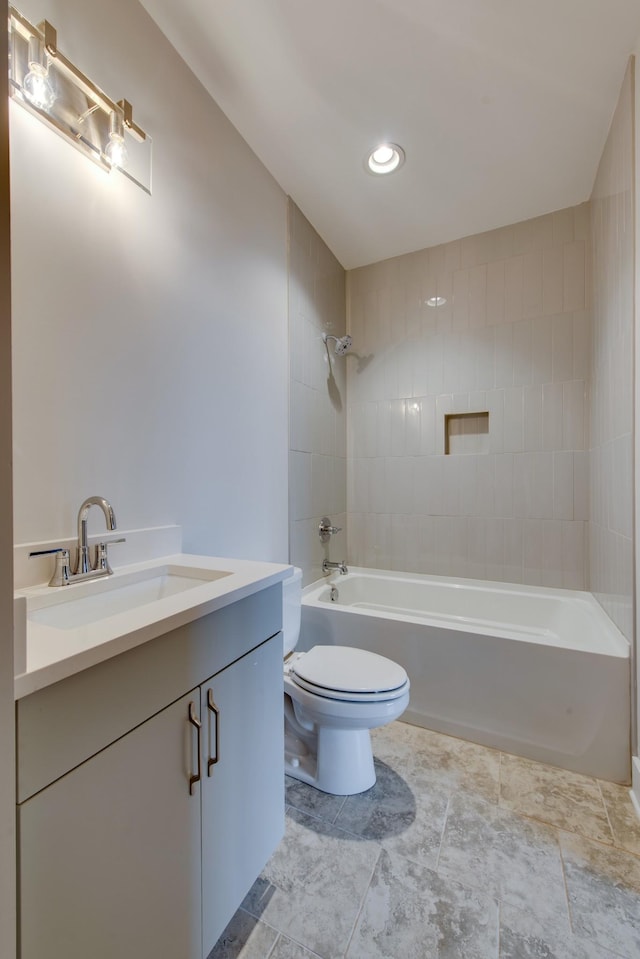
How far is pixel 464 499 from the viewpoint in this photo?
8.42 feet

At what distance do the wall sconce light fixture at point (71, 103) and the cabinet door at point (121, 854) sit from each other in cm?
144

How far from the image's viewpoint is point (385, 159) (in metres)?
1.92

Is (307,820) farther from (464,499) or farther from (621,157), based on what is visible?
(621,157)

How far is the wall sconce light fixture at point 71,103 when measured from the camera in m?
0.96

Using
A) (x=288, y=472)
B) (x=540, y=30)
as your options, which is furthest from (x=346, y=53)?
(x=288, y=472)

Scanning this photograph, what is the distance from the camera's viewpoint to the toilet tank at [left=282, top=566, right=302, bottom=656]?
1686 millimetres

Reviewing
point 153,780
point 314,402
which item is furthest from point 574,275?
point 153,780

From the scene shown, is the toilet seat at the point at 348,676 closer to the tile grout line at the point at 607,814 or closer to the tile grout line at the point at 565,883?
the tile grout line at the point at 565,883

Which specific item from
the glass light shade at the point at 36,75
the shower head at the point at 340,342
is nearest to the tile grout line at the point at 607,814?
the shower head at the point at 340,342

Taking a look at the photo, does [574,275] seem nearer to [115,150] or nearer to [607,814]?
[115,150]

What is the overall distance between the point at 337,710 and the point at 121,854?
822 mm

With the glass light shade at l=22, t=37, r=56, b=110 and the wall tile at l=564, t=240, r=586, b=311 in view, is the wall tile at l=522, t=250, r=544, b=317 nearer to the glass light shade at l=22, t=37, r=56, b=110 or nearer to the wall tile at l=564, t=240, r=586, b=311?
the wall tile at l=564, t=240, r=586, b=311

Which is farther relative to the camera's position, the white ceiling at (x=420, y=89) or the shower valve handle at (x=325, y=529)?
the shower valve handle at (x=325, y=529)

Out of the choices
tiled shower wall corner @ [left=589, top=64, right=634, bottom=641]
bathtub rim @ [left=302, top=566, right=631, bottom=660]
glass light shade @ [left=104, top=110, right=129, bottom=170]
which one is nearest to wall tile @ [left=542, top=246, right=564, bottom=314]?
tiled shower wall corner @ [left=589, top=64, right=634, bottom=641]
